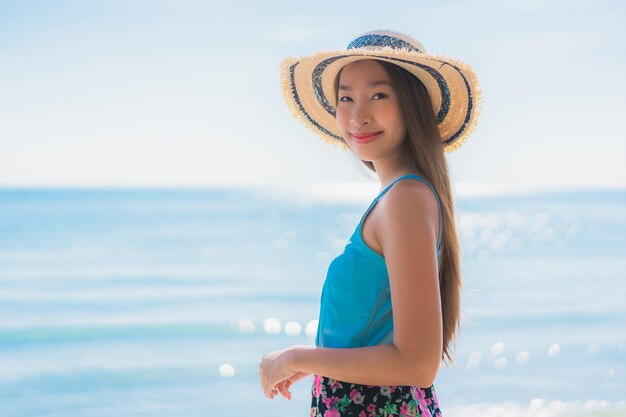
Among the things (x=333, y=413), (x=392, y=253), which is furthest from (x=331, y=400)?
(x=392, y=253)

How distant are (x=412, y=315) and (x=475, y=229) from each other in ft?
62.1

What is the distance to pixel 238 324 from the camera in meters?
7.92

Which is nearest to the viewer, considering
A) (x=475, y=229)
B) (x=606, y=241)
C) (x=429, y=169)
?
(x=429, y=169)

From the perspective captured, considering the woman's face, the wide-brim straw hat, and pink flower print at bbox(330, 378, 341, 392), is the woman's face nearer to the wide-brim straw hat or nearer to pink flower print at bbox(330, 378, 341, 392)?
the wide-brim straw hat

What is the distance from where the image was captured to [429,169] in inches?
69.2

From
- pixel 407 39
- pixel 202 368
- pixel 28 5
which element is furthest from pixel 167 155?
pixel 407 39

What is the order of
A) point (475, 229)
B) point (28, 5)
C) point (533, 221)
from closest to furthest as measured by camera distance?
point (475, 229), point (533, 221), point (28, 5)

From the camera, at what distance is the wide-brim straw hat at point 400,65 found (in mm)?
1812

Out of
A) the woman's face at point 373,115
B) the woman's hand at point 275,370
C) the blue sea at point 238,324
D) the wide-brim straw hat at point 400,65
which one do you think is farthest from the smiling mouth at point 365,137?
the woman's hand at point 275,370

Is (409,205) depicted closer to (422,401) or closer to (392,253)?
(392,253)

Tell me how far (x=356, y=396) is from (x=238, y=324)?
6.28 meters

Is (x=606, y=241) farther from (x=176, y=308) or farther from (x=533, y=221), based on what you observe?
(x=176, y=308)

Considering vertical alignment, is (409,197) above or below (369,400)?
above

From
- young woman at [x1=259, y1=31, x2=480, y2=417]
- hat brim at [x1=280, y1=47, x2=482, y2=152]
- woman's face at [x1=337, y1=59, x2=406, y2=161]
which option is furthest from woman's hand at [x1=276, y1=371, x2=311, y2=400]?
hat brim at [x1=280, y1=47, x2=482, y2=152]
